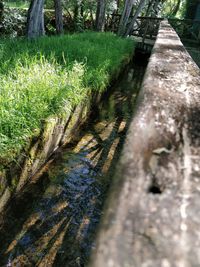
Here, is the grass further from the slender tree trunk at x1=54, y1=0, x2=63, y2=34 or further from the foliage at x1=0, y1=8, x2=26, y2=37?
the foliage at x1=0, y1=8, x2=26, y2=37

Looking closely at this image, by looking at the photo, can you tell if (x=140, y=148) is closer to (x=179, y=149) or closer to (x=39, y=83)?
(x=179, y=149)

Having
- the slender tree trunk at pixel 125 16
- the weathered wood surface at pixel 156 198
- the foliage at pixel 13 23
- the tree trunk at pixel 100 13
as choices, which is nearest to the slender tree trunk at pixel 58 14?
the foliage at pixel 13 23

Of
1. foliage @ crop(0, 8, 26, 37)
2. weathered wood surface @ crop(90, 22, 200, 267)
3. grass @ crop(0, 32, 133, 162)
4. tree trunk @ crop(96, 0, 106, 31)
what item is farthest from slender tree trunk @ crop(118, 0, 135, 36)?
weathered wood surface @ crop(90, 22, 200, 267)

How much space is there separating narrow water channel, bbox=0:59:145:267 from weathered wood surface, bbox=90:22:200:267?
5.27 ft

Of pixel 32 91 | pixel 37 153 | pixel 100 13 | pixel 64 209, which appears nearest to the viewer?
pixel 64 209

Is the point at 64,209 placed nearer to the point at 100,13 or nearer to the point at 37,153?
the point at 37,153

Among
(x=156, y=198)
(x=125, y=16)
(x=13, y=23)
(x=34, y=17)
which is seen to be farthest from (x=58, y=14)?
(x=156, y=198)

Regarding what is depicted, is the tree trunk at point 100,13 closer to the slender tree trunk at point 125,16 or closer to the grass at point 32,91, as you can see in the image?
the slender tree trunk at point 125,16

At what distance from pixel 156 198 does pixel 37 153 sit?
258 centimetres

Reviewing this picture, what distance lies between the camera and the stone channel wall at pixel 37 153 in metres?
2.66

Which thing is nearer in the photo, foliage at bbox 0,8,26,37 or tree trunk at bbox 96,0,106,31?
foliage at bbox 0,8,26,37

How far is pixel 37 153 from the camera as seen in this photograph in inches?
126

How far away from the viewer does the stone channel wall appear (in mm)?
2662

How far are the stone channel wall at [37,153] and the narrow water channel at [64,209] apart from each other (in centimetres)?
11
